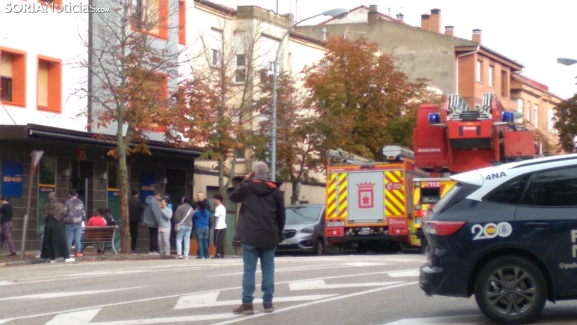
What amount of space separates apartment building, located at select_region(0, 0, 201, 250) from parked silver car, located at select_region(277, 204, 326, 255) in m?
4.97

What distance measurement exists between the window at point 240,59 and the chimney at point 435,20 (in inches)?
1207

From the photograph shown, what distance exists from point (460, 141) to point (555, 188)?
14432 mm

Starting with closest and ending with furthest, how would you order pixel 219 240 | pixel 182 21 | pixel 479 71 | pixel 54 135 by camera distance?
1. pixel 219 240
2. pixel 54 135
3. pixel 182 21
4. pixel 479 71

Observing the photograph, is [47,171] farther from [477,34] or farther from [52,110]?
[477,34]

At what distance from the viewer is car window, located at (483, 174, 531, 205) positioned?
9.66m

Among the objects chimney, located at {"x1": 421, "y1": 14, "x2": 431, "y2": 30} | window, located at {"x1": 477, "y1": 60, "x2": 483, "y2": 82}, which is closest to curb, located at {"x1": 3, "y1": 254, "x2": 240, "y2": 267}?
window, located at {"x1": 477, "y1": 60, "x2": 483, "y2": 82}

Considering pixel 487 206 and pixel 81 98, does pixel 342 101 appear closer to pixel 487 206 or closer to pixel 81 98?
A: pixel 81 98

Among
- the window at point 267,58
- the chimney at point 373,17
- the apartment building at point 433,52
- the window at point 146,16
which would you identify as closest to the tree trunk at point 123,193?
the window at point 146,16

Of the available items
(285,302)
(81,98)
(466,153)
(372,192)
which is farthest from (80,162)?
(285,302)

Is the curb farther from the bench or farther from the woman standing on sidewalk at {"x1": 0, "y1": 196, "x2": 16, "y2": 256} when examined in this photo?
the woman standing on sidewalk at {"x1": 0, "y1": 196, "x2": 16, "y2": 256}

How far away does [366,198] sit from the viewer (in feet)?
87.1

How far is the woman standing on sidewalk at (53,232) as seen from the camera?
22.3 metres

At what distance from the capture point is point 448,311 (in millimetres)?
10875

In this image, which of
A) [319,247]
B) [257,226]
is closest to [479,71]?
[319,247]
